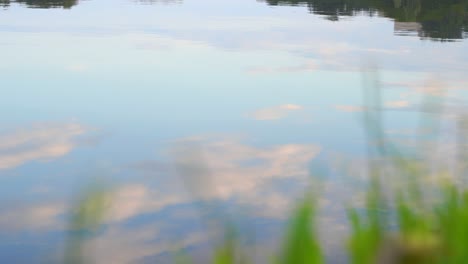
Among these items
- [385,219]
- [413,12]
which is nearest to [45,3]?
[413,12]

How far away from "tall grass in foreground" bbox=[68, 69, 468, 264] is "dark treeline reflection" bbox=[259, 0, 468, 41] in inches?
500

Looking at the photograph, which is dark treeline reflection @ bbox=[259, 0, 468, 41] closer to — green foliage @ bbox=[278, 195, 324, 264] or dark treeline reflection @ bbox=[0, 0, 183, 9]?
dark treeline reflection @ bbox=[0, 0, 183, 9]

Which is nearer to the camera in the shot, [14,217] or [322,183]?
[322,183]

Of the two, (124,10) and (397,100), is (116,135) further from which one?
(124,10)

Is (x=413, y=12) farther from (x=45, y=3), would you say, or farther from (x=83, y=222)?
(x=83, y=222)

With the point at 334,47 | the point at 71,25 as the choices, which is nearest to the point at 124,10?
the point at 71,25

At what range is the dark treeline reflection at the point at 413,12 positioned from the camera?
46.7ft

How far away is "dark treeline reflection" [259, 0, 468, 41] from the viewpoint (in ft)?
46.7

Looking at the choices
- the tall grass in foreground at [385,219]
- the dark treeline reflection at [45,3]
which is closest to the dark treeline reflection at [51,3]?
the dark treeline reflection at [45,3]

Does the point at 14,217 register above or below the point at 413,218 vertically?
below

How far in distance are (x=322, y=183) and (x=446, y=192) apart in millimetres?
147

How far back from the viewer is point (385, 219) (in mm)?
749

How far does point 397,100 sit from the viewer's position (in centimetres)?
837

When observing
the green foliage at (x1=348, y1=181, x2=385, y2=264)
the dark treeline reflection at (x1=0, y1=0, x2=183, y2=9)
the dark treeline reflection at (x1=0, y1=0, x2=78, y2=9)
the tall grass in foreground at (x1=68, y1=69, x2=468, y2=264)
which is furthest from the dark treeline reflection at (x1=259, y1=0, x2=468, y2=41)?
the green foliage at (x1=348, y1=181, x2=385, y2=264)
